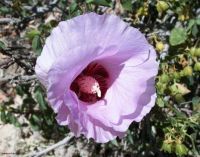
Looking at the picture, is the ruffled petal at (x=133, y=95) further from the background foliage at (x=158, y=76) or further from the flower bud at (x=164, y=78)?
the flower bud at (x=164, y=78)

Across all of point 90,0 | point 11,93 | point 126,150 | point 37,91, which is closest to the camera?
point 90,0

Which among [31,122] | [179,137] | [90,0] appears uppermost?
[90,0]

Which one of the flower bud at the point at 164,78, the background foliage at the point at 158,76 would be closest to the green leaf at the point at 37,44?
the background foliage at the point at 158,76

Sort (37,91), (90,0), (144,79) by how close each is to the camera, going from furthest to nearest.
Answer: (37,91)
(90,0)
(144,79)

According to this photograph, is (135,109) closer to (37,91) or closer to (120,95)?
(120,95)

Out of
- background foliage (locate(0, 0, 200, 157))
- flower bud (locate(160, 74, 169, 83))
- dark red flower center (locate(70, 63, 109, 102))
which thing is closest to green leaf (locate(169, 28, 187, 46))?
background foliage (locate(0, 0, 200, 157))

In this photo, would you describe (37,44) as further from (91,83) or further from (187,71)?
(187,71)

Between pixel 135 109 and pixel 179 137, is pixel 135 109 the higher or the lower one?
the higher one

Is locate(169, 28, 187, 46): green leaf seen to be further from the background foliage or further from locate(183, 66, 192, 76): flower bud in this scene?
locate(183, 66, 192, 76): flower bud

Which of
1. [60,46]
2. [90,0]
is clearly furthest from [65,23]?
[90,0]
